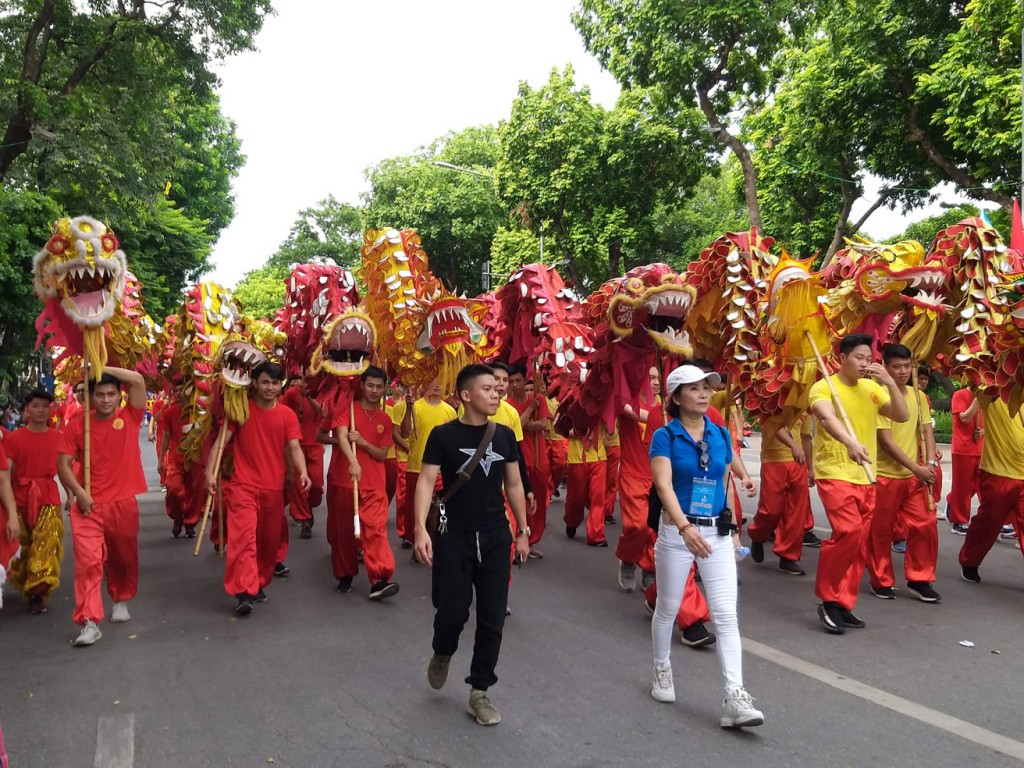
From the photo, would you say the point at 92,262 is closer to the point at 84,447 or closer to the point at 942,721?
the point at 84,447

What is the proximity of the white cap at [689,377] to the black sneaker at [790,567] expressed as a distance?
10.5 feet

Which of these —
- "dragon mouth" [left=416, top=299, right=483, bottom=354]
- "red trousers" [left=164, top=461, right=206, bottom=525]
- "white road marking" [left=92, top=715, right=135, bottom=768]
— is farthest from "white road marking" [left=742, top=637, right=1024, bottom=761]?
"red trousers" [left=164, top=461, right=206, bottom=525]

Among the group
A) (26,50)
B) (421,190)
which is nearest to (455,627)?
(26,50)

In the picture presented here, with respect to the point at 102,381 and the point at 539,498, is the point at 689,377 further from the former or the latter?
the point at 539,498

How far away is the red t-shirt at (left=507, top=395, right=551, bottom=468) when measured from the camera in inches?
310

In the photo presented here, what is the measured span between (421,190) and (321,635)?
28.8 meters

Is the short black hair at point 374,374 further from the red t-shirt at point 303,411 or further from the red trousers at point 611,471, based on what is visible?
the red trousers at point 611,471

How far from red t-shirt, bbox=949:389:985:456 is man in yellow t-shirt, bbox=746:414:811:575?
2.03 m

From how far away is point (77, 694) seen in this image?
4.30m

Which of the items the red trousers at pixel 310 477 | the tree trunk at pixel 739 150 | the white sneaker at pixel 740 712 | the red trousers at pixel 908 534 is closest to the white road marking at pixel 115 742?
the white sneaker at pixel 740 712

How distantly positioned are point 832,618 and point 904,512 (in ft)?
4.27

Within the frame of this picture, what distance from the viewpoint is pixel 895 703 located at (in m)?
3.99

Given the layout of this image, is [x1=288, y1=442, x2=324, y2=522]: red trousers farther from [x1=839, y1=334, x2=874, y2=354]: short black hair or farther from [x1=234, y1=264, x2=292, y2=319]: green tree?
[x1=234, y1=264, x2=292, y2=319]: green tree

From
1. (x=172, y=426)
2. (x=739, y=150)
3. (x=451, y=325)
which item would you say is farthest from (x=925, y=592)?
(x=739, y=150)
